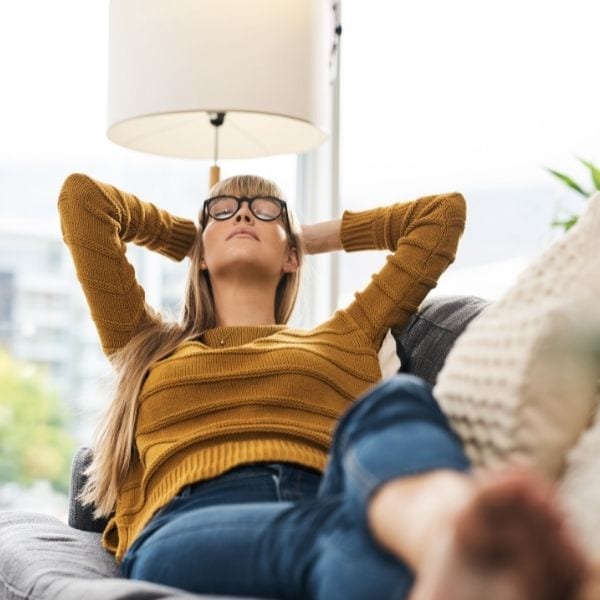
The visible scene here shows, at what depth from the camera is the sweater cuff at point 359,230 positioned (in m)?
2.33

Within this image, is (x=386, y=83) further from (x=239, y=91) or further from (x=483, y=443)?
(x=483, y=443)

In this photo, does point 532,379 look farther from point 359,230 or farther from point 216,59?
point 216,59

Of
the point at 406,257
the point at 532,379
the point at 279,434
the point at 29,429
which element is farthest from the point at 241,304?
the point at 29,429

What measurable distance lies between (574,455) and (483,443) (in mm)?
97

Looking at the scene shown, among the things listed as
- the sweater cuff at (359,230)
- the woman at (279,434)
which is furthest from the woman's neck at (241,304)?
the sweater cuff at (359,230)

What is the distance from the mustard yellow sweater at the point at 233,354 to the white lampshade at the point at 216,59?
25 cm

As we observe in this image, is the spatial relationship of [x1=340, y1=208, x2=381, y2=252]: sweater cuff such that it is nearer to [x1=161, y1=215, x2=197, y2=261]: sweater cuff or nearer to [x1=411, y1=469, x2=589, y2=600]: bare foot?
[x1=161, y1=215, x2=197, y2=261]: sweater cuff

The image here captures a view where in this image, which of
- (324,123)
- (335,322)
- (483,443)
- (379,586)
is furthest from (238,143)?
(379,586)

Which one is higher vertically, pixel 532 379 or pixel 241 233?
pixel 241 233

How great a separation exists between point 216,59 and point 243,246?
431 millimetres

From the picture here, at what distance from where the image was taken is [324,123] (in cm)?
248

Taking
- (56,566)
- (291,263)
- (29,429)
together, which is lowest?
(29,429)

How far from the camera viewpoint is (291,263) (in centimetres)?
233

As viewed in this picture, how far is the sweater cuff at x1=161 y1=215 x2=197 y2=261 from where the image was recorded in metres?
2.33
